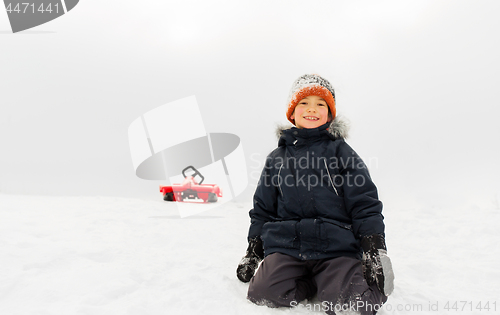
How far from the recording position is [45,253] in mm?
1644

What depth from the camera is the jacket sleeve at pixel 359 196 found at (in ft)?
4.71

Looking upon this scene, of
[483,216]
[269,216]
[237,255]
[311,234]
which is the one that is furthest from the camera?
[483,216]

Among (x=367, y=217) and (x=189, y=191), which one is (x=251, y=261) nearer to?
(x=367, y=217)

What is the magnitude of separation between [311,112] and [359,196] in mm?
630

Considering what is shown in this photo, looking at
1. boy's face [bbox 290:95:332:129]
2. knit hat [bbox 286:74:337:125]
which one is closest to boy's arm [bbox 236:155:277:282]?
boy's face [bbox 290:95:332:129]

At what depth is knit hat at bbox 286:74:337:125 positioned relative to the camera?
187 centimetres

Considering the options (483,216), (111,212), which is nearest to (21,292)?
(111,212)

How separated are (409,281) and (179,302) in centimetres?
146

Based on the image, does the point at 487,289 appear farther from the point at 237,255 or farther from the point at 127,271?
the point at 127,271

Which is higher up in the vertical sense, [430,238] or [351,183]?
[351,183]

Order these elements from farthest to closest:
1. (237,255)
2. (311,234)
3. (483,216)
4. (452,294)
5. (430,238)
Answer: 1. (483,216)
2. (430,238)
3. (237,255)
4. (452,294)
5. (311,234)

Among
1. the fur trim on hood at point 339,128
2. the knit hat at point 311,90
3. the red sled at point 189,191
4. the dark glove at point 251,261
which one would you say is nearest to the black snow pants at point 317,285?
the dark glove at point 251,261

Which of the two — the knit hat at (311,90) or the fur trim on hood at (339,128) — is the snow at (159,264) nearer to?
the fur trim on hood at (339,128)

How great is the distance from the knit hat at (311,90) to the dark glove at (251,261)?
0.94m
